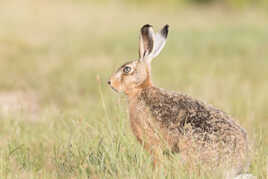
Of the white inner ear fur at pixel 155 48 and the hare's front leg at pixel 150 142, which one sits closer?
the hare's front leg at pixel 150 142

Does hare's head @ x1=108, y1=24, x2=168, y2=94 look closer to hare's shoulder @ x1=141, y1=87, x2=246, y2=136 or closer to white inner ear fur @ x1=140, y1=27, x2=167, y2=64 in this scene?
white inner ear fur @ x1=140, y1=27, x2=167, y2=64

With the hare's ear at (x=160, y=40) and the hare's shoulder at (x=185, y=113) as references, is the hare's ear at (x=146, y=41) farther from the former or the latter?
the hare's shoulder at (x=185, y=113)

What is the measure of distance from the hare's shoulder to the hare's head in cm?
20

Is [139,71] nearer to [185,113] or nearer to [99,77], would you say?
[185,113]

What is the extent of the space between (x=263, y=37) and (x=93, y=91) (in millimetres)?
6136

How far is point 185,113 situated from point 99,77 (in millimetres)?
1741

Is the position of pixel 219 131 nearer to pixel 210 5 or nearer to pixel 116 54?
pixel 116 54

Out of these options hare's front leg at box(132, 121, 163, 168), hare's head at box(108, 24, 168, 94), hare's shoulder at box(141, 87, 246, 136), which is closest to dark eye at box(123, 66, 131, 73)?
hare's head at box(108, 24, 168, 94)

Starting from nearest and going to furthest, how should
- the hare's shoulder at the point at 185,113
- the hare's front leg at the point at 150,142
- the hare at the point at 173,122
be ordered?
the hare at the point at 173,122 < the hare's shoulder at the point at 185,113 < the hare's front leg at the point at 150,142

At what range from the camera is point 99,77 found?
242 inches

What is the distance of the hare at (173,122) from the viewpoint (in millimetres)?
4270

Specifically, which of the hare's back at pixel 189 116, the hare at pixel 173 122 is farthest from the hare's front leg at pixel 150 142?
the hare's back at pixel 189 116

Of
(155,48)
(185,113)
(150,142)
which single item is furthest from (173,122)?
(155,48)

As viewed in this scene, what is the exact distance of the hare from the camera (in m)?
4.27
